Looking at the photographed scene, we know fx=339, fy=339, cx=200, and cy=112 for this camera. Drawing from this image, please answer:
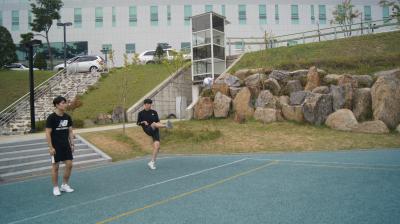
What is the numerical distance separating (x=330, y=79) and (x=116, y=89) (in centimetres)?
1484

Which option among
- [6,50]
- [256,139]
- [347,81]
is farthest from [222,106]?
[6,50]

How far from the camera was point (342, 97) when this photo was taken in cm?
1536

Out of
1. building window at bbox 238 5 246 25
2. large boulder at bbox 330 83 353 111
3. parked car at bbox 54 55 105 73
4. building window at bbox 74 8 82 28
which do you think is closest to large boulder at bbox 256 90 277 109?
large boulder at bbox 330 83 353 111

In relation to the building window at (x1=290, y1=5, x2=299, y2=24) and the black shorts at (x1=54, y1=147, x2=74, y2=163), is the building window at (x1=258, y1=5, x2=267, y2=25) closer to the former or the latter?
the building window at (x1=290, y1=5, x2=299, y2=24)

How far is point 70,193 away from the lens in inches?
278

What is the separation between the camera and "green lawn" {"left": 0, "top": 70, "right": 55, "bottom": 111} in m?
23.0

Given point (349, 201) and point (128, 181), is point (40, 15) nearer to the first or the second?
point (128, 181)

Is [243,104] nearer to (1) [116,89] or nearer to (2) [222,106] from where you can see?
(2) [222,106]

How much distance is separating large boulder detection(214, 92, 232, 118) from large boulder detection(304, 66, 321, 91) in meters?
4.08

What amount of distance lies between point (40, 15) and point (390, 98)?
32999 millimetres

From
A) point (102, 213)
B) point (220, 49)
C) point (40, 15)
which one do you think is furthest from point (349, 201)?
point (40, 15)

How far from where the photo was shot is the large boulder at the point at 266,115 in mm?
16156

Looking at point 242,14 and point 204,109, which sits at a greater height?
point 242,14

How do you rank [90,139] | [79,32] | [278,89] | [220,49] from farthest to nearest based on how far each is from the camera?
1. [79,32]
2. [220,49]
3. [278,89]
4. [90,139]
